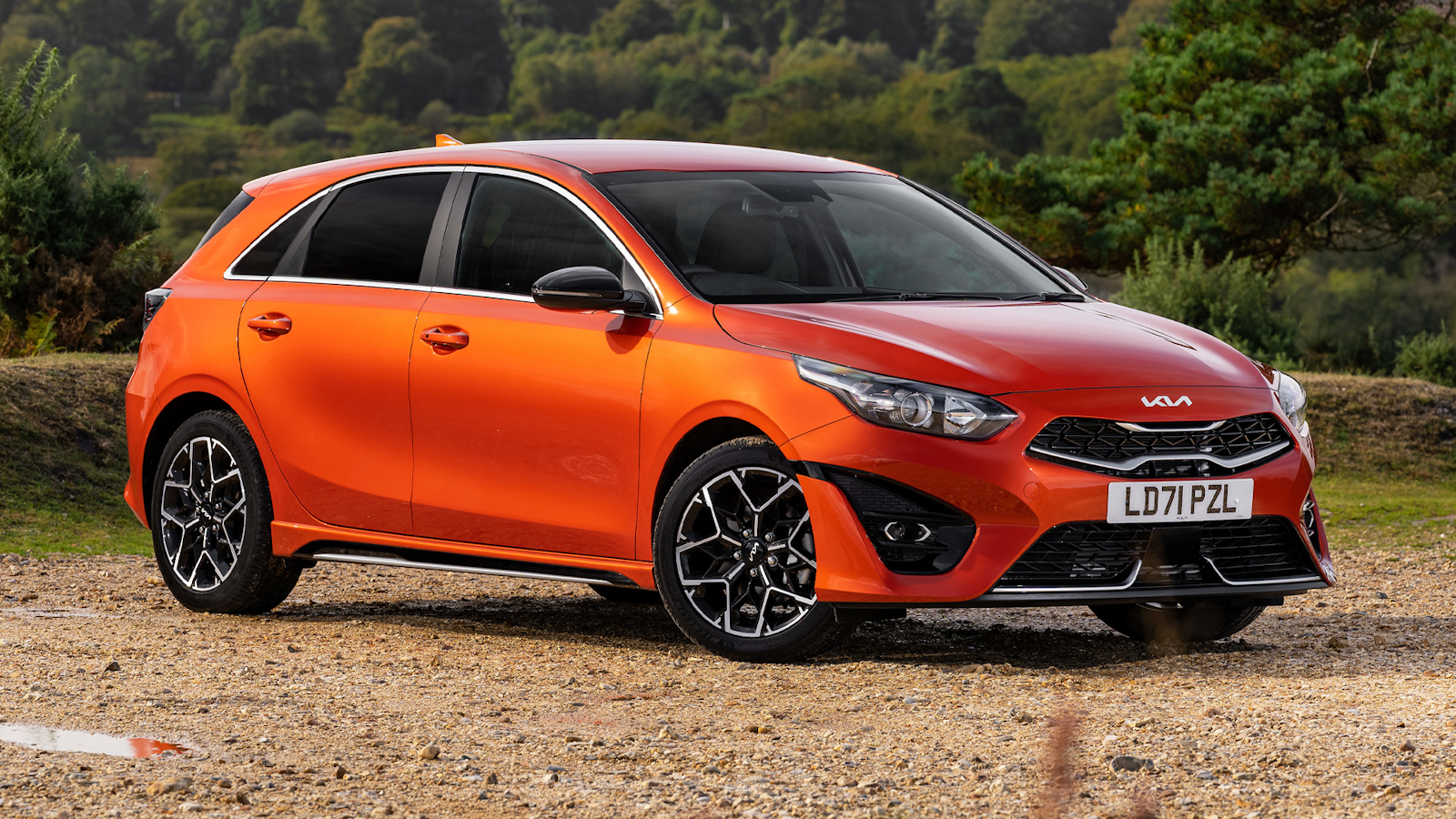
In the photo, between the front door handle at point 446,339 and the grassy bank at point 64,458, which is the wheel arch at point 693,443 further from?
the grassy bank at point 64,458

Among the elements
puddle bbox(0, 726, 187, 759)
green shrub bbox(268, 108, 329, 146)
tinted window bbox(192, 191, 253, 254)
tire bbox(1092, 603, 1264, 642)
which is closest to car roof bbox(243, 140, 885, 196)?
tinted window bbox(192, 191, 253, 254)

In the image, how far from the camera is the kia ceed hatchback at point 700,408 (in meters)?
5.77

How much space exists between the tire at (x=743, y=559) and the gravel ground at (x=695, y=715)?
147 mm

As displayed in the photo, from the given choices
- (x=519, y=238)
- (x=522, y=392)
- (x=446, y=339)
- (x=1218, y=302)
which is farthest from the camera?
(x=1218, y=302)

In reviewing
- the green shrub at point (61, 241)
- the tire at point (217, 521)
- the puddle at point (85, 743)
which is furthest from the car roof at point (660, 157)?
the green shrub at point (61, 241)

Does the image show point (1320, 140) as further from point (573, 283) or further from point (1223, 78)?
point (573, 283)

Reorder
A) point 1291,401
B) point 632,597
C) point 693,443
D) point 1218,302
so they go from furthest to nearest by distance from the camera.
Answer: point 1218,302
point 632,597
point 1291,401
point 693,443

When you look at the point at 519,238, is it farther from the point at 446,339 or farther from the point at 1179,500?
the point at 1179,500

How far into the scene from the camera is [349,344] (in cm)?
714

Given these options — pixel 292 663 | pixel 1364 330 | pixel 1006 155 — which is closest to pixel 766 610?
pixel 292 663

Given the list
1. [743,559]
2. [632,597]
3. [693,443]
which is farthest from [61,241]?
[743,559]

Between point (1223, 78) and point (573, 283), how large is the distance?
63.8ft

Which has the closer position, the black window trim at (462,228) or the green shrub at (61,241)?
the black window trim at (462,228)

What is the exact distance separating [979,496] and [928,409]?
0.31 meters
